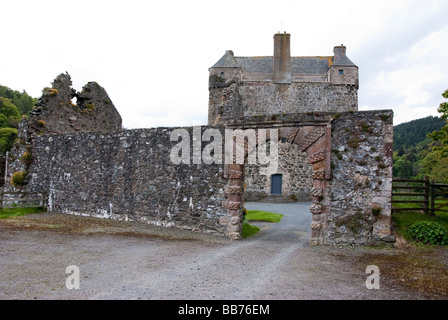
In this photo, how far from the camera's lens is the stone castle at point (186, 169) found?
8977 mm

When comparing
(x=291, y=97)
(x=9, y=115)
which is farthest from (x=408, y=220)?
(x=9, y=115)

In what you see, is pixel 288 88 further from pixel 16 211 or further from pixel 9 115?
pixel 9 115

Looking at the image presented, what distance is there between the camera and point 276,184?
987 inches

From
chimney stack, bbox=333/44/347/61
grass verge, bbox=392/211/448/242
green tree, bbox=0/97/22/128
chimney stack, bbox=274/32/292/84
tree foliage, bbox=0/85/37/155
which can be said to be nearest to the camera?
grass verge, bbox=392/211/448/242

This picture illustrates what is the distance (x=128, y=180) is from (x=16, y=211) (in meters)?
5.25

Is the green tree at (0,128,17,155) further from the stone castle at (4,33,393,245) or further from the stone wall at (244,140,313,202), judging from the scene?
the stone wall at (244,140,313,202)

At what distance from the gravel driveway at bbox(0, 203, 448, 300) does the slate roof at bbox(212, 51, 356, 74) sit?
20985 mm

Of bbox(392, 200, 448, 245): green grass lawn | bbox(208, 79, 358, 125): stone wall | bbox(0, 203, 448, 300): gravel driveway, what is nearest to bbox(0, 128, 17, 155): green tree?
bbox(208, 79, 358, 125): stone wall

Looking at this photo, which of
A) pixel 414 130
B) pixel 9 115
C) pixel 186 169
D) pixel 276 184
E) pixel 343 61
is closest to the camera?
pixel 186 169

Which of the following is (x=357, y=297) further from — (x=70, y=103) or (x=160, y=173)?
(x=70, y=103)

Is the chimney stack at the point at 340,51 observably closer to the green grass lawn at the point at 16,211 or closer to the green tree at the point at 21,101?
the green grass lawn at the point at 16,211

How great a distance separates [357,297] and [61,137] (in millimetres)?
13387

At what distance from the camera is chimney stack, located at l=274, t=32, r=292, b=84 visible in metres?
28.5
